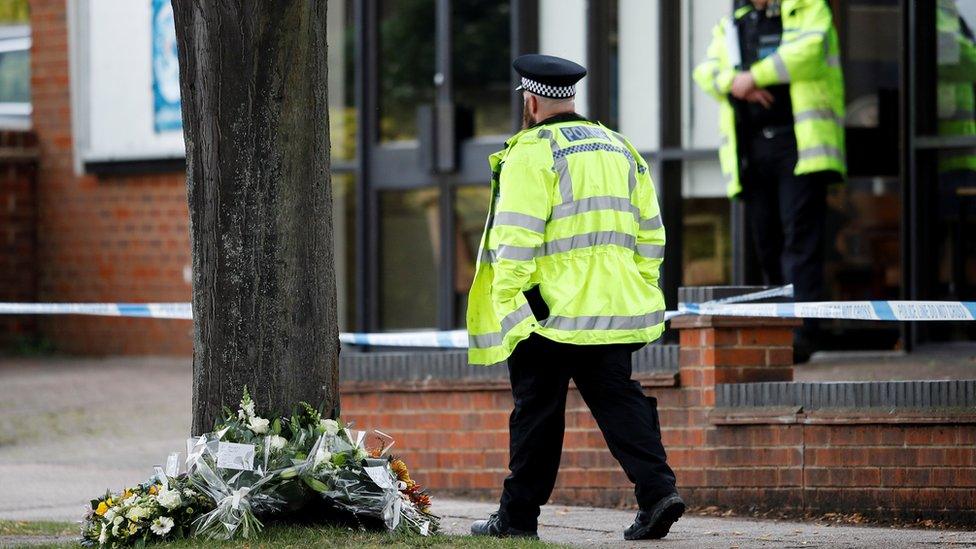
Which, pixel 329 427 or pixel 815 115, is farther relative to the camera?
pixel 815 115

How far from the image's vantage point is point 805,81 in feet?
29.3

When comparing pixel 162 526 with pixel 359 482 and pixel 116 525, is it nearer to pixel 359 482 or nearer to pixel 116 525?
pixel 116 525

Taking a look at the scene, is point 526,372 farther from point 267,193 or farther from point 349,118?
point 349,118

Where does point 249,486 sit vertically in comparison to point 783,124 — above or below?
below

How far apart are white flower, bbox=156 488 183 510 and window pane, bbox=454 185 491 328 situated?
5660 mm

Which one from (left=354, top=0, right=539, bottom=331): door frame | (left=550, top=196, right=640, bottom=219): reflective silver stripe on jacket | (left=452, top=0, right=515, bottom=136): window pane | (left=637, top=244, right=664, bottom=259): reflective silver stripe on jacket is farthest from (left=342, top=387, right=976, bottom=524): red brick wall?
(left=452, top=0, right=515, bottom=136): window pane

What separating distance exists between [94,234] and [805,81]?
763 centimetres

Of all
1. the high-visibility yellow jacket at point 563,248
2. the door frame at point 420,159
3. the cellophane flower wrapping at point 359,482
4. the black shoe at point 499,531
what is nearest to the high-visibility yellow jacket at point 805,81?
the door frame at point 420,159

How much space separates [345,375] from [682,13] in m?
3.10

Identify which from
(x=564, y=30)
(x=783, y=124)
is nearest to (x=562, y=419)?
(x=783, y=124)

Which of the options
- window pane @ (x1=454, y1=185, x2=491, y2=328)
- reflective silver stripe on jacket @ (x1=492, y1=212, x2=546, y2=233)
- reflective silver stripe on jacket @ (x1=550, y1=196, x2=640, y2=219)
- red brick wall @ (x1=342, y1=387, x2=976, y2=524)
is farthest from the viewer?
window pane @ (x1=454, y1=185, x2=491, y2=328)

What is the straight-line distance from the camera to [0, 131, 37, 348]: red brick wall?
48.0 feet

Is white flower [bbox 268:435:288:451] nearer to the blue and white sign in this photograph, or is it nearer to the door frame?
the door frame

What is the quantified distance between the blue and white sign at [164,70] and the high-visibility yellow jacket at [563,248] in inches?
323
